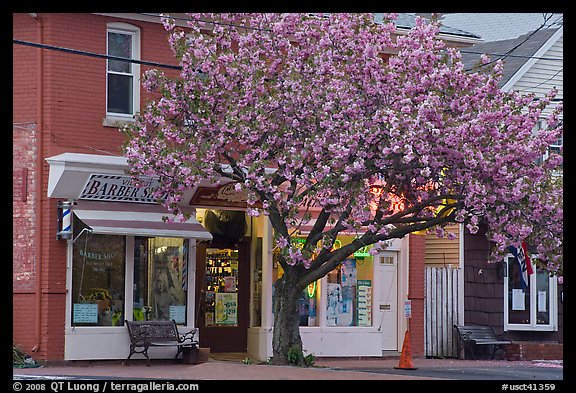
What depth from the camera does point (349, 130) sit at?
63.7 feet

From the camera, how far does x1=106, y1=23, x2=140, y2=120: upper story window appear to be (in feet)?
74.4

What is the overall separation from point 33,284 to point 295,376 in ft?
20.3

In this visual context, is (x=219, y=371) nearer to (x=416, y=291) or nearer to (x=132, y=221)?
(x=132, y=221)

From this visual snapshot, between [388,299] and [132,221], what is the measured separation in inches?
283

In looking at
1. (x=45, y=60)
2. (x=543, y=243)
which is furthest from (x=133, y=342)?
(x=543, y=243)

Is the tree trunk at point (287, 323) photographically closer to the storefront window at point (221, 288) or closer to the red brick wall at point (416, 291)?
the storefront window at point (221, 288)

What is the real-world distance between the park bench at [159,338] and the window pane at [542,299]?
10186mm

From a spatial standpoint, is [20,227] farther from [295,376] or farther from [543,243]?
[543,243]

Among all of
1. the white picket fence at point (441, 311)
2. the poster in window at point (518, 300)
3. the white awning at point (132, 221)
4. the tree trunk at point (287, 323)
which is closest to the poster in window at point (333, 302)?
the white picket fence at point (441, 311)

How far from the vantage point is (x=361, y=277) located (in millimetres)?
25969

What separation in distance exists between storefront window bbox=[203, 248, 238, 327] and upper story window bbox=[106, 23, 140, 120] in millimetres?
4441

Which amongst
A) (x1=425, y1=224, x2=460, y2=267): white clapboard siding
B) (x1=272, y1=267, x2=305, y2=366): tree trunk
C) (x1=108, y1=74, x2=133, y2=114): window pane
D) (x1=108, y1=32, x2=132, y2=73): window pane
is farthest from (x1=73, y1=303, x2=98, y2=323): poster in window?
(x1=425, y1=224, x2=460, y2=267): white clapboard siding

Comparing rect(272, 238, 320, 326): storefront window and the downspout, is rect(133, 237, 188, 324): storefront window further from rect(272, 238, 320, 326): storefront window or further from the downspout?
rect(272, 238, 320, 326): storefront window

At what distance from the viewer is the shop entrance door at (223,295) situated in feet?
83.6
